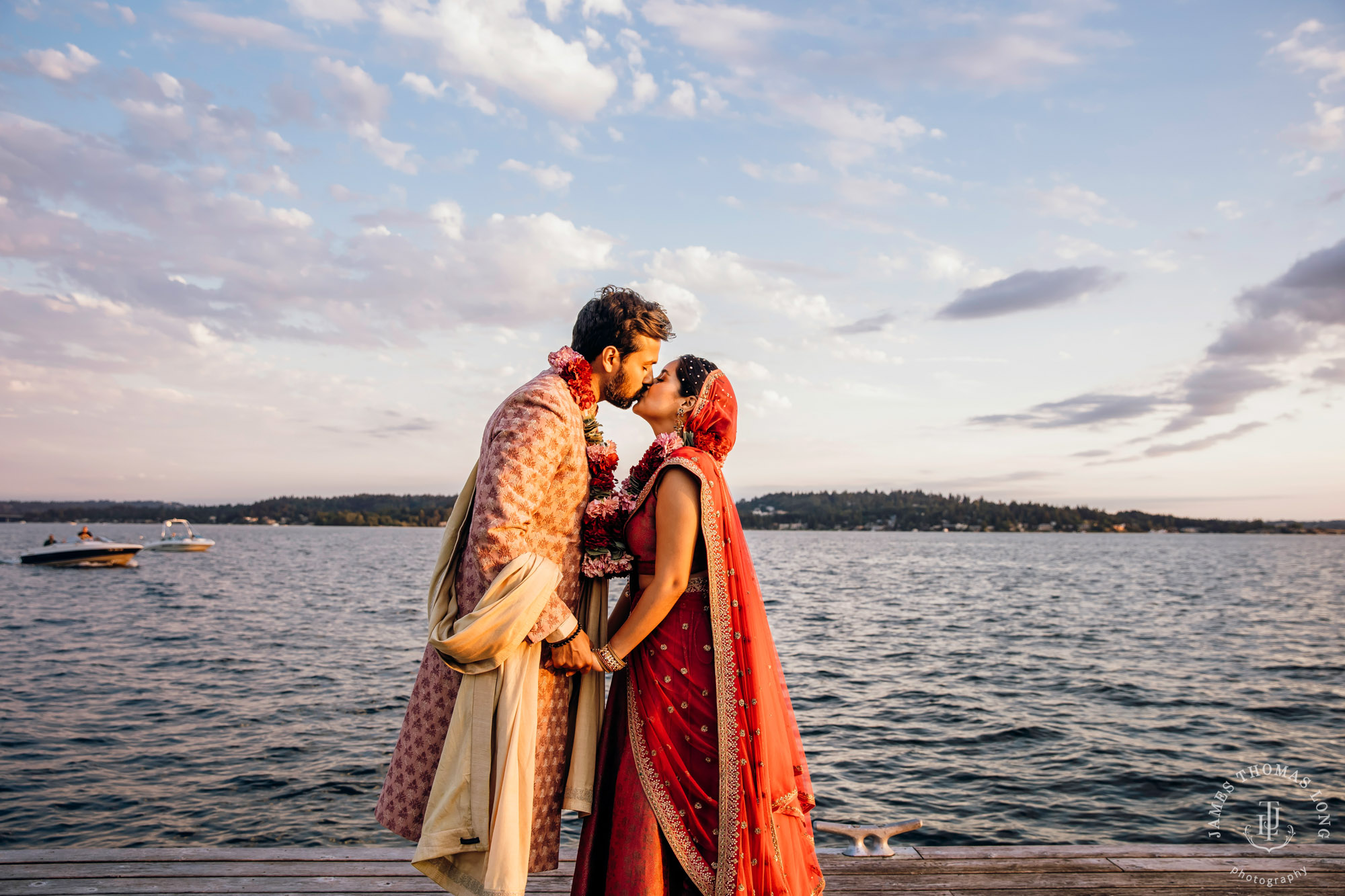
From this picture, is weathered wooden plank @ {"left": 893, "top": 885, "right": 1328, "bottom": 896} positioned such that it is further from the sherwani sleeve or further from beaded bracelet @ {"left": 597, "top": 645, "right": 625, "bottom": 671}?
the sherwani sleeve

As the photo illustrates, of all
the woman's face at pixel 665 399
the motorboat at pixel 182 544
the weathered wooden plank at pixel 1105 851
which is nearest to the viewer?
the woman's face at pixel 665 399

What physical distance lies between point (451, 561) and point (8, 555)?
244ft

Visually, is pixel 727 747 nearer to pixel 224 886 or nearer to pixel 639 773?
pixel 639 773

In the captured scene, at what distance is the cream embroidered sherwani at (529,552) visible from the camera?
2.55 m

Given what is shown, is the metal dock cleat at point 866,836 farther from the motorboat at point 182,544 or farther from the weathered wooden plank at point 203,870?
the motorboat at point 182,544

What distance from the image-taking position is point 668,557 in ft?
8.83

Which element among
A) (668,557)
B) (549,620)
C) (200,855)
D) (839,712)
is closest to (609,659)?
(549,620)

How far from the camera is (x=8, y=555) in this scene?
59.0m

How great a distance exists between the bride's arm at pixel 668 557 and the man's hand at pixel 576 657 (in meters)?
0.09

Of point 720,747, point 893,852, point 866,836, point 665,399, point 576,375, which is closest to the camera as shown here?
point 720,747

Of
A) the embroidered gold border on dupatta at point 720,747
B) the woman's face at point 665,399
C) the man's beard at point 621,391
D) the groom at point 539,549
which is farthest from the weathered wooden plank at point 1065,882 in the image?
the man's beard at point 621,391

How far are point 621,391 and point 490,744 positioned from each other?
4.15 feet

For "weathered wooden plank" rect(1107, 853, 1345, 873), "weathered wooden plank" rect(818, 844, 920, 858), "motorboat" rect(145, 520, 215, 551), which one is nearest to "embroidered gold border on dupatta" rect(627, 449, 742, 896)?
"weathered wooden plank" rect(818, 844, 920, 858)

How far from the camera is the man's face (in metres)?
2.85
